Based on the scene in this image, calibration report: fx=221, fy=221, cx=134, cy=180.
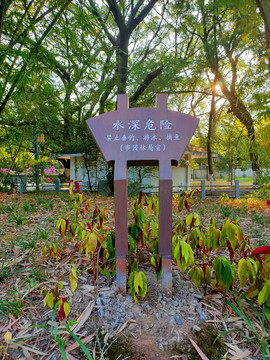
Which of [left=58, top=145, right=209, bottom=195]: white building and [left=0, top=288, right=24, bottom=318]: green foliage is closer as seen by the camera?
[left=0, top=288, right=24, bottom=318]: green foliage

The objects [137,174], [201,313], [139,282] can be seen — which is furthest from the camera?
[137,174]

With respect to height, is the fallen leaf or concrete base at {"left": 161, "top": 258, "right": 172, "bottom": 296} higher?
concrete base at {"left": 161, "top": 258, "right": 172, "bottom": 296}

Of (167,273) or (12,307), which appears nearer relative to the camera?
(12,307)

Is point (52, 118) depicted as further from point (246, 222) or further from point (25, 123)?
point (246, 222)

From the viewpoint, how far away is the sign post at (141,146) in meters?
1.96

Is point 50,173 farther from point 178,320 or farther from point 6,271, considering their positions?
point 178,320

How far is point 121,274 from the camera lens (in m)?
1.95

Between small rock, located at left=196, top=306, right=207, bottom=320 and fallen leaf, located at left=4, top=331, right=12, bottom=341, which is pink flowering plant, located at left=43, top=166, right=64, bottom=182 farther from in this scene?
small rock, located at left=196, top=306, right=207, bottom=320

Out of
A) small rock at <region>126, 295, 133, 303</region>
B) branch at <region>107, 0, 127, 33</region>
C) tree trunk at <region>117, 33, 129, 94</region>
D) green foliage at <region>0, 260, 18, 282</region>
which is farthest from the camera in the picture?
tree trunk at <region>117, 33, 129, 94</region>

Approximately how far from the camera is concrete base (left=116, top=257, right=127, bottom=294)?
1.95 meters

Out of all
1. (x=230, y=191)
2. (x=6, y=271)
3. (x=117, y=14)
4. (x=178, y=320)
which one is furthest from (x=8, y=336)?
(x=230, y=191)

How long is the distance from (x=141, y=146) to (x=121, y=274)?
1.16m

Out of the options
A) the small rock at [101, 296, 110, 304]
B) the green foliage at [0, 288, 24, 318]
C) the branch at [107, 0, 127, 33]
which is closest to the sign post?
the small rock at [101, 296, 110, 304]

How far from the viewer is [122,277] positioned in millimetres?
1953
